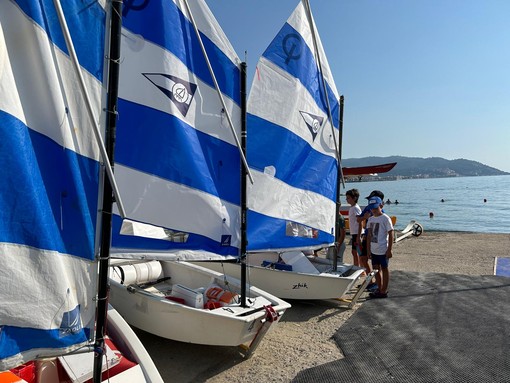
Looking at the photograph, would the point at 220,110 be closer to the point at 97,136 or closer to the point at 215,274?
the point at 97,136

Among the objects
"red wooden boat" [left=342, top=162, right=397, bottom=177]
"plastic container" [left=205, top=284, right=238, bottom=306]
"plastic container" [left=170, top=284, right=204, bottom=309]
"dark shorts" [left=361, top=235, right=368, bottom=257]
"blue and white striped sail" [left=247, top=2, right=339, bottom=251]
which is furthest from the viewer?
"red wooden boat" [left=342, top=162, right=397, bottom=177]

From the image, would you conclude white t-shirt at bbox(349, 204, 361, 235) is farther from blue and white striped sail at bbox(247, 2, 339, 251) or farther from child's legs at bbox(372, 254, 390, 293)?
blue and white striped sail at bbox(247, 2, 339, 251)

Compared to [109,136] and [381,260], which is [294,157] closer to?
[381,260]

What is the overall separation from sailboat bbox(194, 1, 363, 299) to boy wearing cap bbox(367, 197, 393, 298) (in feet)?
1.24

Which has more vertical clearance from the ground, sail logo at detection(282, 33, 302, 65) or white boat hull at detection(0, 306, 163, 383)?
sail logo at detection(282, 33, 302, 65)

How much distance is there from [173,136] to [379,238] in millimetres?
3961

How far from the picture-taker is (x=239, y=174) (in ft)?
14.1

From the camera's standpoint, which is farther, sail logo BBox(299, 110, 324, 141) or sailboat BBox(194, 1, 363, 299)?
sail logo BBox(299, 110, 324, 141)

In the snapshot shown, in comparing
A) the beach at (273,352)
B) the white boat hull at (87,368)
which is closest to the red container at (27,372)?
the white boat hull at (87,368)

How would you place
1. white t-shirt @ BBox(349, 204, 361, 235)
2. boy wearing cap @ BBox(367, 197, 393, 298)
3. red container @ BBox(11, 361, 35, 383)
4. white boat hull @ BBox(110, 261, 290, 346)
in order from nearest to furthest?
red container @ BBox(11, 361, 35, 383) < white boat hull @ BBox(110, 261, 290, 346) < boy wearing cap @ BBox(367, 197, 393, 298) < white t-shirt @ BBox(349, 204, 361, 235)

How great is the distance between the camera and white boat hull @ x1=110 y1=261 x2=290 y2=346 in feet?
12.9

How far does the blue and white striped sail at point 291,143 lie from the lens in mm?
5023

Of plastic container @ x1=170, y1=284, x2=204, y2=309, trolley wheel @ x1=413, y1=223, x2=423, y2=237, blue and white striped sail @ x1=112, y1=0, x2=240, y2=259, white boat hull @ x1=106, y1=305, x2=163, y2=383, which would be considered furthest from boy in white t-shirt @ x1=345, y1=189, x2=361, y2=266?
trolley wheel @ x1=413, y1=223, x2=423, y2=237

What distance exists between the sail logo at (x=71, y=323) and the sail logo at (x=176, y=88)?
1987 millimetres
